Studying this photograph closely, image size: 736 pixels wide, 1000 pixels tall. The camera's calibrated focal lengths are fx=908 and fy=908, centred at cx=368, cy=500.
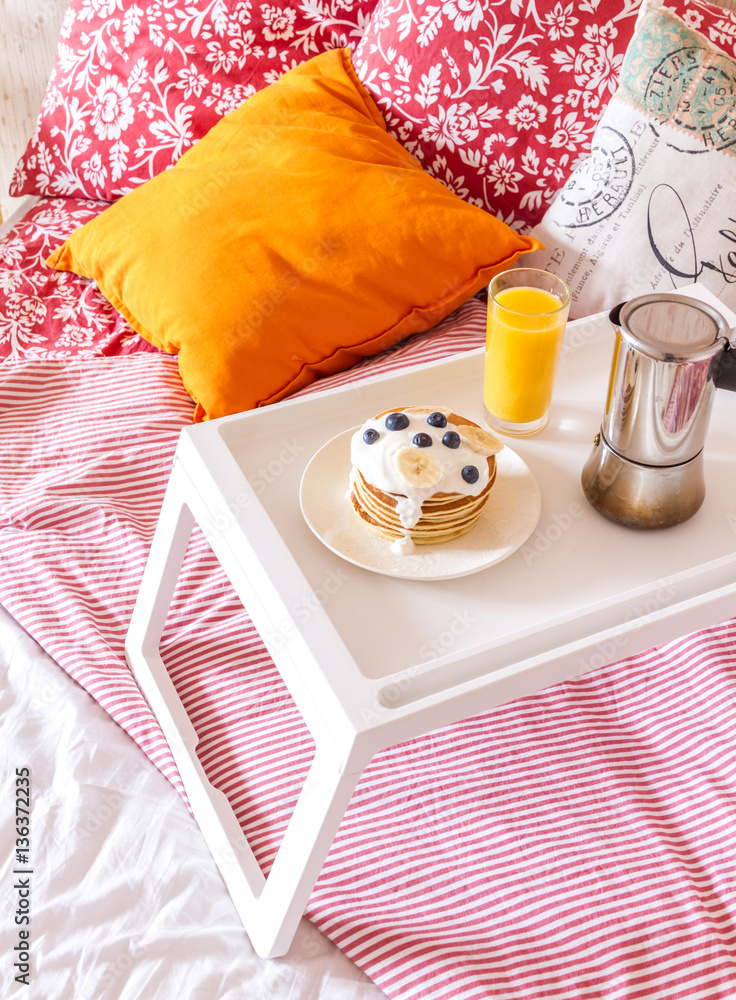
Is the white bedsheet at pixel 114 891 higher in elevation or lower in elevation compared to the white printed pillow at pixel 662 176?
lower

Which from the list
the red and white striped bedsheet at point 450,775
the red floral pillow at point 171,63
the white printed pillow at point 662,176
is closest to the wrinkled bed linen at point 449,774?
the red and white striped bedsheet at point 450,775

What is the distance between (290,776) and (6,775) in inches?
11.4

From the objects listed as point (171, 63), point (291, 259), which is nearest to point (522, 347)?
point (291, 259)

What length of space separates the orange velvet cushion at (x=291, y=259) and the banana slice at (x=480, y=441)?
0.44 m

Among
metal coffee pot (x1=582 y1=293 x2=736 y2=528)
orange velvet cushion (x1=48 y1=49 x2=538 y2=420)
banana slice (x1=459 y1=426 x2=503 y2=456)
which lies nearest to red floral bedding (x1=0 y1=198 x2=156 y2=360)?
orange velvet cushion (x1=48 y1=49 x2=538 y2=420)

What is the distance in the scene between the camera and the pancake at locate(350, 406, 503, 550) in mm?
811

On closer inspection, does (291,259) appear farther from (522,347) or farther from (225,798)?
(225,798)

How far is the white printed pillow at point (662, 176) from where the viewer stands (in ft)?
4.10

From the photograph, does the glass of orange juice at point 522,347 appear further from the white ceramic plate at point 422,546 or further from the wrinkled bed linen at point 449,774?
the wrinkled bed linen at point 449,774

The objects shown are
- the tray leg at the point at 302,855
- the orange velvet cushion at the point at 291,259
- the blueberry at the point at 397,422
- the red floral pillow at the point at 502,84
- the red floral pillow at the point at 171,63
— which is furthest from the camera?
the red floral pillow at the point at 171,63

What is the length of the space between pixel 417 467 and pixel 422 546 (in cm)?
8

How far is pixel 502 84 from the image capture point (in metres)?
1.37

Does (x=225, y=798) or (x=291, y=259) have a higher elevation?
(x=291, y=259)

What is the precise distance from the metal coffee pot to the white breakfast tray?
0.03 m
